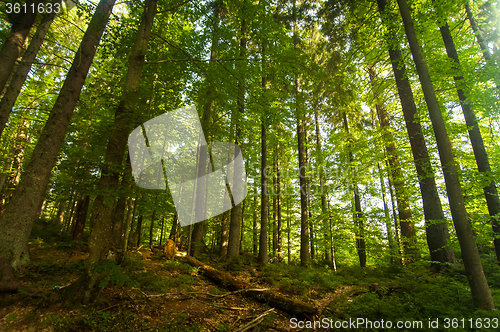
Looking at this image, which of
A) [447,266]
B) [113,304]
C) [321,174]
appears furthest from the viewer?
[321,174]

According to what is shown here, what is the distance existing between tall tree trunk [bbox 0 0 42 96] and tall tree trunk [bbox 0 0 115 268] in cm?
242

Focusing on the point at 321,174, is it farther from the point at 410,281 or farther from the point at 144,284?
the point at 144,284

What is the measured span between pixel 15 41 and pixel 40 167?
426cm

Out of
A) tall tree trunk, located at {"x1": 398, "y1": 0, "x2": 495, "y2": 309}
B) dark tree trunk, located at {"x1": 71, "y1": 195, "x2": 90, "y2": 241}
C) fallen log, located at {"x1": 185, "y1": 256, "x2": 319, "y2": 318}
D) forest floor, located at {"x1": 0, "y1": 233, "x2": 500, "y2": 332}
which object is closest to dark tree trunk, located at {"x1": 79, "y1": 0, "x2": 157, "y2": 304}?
forest floor, located at {"x1": 0, "y1": 233, "x2": 500, "y2": 332}

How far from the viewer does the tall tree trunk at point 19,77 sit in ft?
18.4

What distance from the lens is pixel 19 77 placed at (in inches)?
239

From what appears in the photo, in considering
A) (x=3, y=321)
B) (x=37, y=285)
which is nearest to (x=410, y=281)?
(x=3, y=321)

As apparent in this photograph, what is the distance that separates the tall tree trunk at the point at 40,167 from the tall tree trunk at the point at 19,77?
2.10m

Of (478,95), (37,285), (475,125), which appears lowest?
(37,285)

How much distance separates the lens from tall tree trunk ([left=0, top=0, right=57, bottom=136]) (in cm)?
562

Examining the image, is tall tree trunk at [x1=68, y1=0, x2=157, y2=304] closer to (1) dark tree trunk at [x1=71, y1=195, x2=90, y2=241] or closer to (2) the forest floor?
(2) the forest floor

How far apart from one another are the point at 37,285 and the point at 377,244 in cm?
1332

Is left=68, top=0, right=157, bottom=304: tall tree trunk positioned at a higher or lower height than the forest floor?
higher

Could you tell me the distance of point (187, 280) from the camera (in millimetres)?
6625
